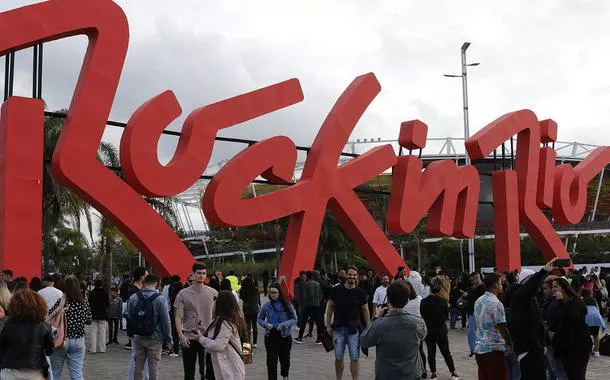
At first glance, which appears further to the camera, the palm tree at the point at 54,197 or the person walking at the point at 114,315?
the palm tree at the point at 54,197

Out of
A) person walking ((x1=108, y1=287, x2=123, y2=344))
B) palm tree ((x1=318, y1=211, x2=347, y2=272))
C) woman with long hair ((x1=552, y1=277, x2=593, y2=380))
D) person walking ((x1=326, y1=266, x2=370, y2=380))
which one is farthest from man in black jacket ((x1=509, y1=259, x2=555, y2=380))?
palm tree ((x1=318, y1=211, x2=347, y2=272))

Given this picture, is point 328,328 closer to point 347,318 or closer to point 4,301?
point 347,318

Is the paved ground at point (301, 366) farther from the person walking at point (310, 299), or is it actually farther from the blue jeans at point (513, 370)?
the blue jeans at point (513, 370)

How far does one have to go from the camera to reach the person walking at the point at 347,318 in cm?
1000

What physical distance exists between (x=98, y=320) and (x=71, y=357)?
6118mm

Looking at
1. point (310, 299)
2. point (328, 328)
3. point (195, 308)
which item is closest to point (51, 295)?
point (195, 308)

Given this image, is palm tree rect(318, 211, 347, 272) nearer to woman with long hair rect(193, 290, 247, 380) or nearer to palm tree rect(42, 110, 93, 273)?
palm tree rect(42, 110, 93, 273)

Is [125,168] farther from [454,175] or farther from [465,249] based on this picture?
[465,249]

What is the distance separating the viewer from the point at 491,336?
27.1ft

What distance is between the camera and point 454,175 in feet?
65.0

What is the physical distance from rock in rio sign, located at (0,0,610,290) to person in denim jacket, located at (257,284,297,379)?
15.6 ft

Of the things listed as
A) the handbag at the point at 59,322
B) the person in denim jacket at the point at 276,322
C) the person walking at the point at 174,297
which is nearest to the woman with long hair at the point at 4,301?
the handbag at the point at 59,322

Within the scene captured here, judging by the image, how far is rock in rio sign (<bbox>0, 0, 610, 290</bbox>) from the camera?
12820 mm

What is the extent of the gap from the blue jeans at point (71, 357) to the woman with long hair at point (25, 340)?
7.80 feet
